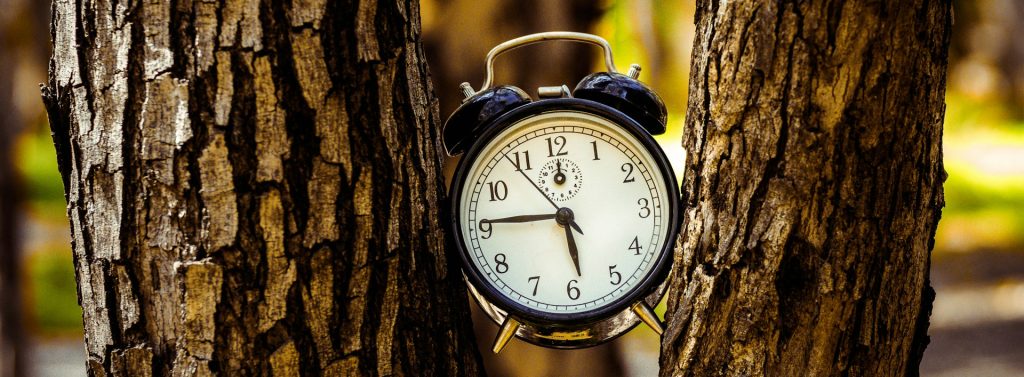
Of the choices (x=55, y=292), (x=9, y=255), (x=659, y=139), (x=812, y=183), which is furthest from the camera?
(x=55, y=292)

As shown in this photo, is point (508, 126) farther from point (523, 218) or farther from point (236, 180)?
point (236, 180)

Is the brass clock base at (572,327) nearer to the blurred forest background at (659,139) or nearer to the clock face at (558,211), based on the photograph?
Answer: the clock face at (558,211)

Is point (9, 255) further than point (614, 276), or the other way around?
point (9, 255)

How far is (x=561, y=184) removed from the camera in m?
1.62

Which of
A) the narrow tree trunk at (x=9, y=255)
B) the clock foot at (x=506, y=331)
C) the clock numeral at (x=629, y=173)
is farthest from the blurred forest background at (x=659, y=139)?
the clock numeral at (x=629, y=173)

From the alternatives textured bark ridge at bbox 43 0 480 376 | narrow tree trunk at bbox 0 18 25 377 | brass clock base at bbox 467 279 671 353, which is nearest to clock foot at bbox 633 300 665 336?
brass clock base at bbox 467 279 671 353

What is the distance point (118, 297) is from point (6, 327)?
2.91m

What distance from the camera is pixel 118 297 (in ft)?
4.74

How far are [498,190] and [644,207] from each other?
26 cm

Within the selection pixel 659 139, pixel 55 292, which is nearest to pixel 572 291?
pixel 659 139

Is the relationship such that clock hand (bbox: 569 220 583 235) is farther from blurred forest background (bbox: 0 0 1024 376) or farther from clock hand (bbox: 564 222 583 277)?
blurred forest background (bbox: 0 0 1024 376)

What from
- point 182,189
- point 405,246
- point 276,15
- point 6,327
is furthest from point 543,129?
point 6,327

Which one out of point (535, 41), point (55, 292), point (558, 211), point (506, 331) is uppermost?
point (55, 292)

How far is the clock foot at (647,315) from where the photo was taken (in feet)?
5.24
